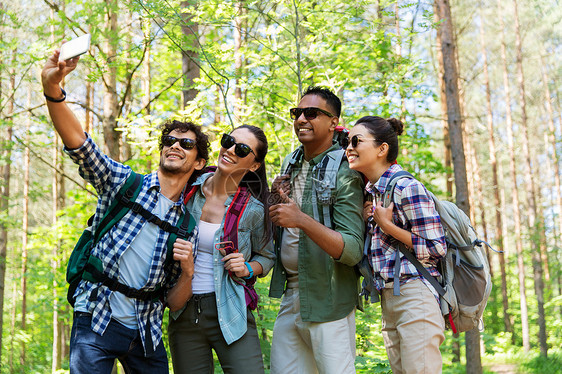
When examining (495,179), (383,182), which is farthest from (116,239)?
(495,179)

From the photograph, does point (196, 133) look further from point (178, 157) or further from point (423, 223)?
point (423, 223)

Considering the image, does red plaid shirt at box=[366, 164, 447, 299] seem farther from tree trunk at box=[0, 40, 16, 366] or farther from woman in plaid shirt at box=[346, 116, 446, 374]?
tree trunk at box=[0, 40, 16, 366]

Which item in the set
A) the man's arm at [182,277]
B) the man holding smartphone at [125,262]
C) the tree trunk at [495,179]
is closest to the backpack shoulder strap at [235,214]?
the man holding smartphone at [125,262]

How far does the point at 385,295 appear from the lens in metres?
2.91

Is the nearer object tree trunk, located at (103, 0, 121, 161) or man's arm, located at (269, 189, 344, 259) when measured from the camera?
man's arm, located at (269, 189, 344, 259)

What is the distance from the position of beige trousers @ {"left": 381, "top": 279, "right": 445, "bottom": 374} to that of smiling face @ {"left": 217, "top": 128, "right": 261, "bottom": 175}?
1.23m

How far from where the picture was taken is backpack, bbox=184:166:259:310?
9.87 ft

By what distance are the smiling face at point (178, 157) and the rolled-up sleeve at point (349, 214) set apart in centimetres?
97

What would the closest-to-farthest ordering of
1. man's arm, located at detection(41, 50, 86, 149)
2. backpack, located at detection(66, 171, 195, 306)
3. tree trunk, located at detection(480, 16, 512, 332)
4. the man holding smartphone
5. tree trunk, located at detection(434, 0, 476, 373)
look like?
1. man's arm, located at detection(41, 50, 86, 149)
2. the man holding smartphone
3. backpack, located at detection(66, 171, 195, 306)
4. tree trunk, located at detection(434, 0, 476, 373)
5. tree trunk, located at detection(480, 16, 512, 332)

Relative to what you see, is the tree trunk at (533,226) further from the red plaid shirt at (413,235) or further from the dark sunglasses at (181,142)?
the dark sunglasses at (181,142)

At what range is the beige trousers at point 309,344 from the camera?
9.47ft

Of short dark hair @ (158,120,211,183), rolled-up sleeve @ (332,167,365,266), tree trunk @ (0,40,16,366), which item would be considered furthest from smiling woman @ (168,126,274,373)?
tree trunk @ (0,40,16,366)

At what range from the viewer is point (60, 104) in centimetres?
234

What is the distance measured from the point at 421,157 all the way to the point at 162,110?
217 inches
